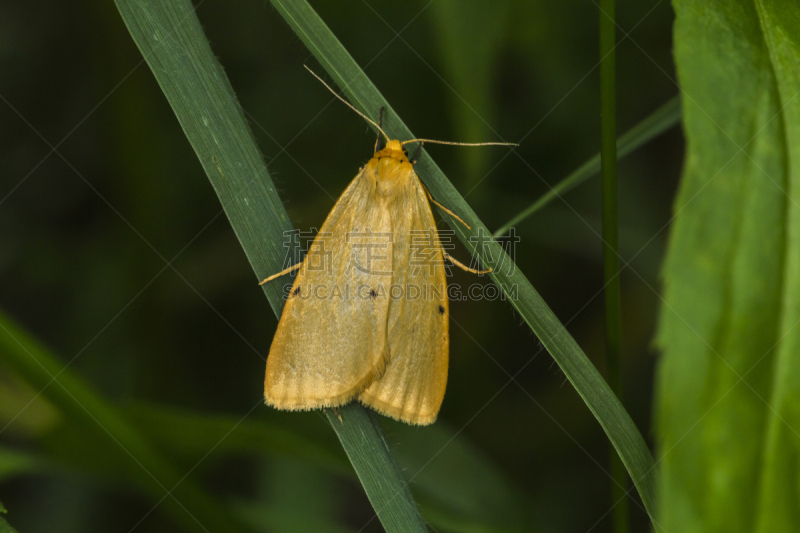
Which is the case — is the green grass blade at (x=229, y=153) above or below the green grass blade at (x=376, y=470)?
above

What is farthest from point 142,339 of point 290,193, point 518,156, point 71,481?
point 518,156

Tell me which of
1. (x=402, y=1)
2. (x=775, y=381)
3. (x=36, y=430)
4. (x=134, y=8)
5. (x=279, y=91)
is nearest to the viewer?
(x=775, y=381)

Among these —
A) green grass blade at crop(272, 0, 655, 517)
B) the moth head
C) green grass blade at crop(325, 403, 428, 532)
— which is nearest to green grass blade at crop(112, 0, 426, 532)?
green grass blade at crop(325, 403, 428, 532)

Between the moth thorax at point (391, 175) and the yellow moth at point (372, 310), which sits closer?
the yellow moth at point (372, 310)

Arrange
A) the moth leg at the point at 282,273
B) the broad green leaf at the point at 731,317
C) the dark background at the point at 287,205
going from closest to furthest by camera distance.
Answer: the broad green leaf at the point at 731,317, the moth leg at the point at 282,273, the dark background at the point at 287,205

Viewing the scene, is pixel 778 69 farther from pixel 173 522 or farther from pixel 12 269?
pixel 12 269

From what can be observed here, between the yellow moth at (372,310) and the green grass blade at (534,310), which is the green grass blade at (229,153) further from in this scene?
the green grass blade at (534,310)

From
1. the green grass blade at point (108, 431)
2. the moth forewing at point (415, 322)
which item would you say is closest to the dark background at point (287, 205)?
the green grass blade at point (108, 431)
